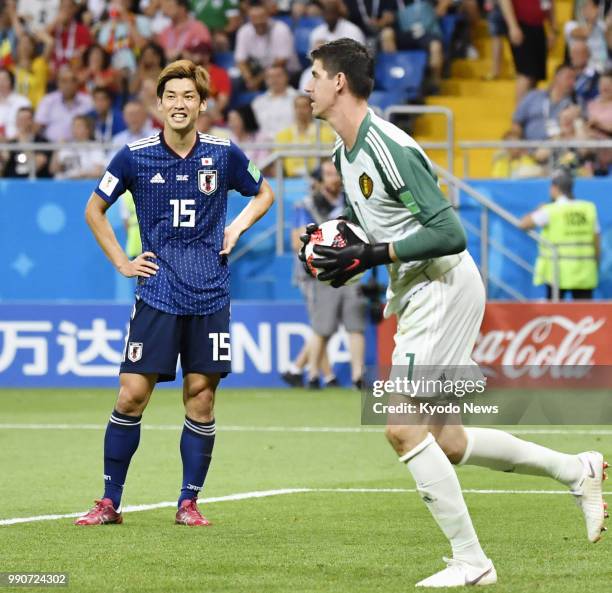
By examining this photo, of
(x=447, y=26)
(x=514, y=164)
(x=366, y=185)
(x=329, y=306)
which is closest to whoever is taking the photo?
(x=366, y=185)

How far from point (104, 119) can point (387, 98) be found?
12.4 feet

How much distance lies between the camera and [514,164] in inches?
725

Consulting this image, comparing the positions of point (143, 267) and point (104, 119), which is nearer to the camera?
point (143, 267)

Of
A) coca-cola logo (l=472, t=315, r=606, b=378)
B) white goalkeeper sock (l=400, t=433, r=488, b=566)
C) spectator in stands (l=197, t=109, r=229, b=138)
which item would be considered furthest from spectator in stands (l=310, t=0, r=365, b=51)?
white goalkeeper sock (l=400, t=433, r=488, b=566)

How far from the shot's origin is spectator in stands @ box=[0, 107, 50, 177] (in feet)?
63.5

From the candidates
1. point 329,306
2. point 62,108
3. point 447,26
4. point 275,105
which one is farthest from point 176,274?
point 447,26

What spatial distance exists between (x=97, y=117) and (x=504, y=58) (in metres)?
5.89

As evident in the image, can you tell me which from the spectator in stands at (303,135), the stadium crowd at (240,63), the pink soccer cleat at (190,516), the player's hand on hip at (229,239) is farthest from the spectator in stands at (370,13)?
the pink soccer cleat at (190,516)

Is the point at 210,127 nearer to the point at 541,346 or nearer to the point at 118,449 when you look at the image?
the point at 541,346

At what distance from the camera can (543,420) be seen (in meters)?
13.8

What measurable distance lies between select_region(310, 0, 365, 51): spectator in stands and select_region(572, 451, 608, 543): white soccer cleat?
14.0m

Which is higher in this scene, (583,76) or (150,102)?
(583,76)

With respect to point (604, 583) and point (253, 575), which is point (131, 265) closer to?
point (253, 575)

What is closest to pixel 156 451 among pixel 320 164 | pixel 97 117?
pixel 320 164
